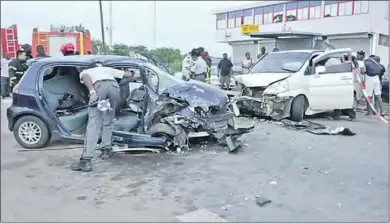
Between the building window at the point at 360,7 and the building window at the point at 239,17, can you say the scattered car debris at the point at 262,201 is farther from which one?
the building window at the point at 239,17

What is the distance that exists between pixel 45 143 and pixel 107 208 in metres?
3.03

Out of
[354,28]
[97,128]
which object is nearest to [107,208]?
[97,128]

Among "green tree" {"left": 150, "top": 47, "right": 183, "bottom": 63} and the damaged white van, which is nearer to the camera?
the damaged white van

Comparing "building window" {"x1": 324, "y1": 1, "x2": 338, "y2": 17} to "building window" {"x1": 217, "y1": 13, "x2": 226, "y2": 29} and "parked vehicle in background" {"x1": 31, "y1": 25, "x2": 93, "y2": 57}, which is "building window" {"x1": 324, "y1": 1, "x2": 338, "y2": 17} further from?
"parked vehicle in background" {"x1": 31, "y1": 25, "x2": 93, "y2": 57}

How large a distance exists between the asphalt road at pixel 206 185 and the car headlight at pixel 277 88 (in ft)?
7.20

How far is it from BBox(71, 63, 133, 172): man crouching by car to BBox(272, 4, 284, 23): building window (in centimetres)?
3571

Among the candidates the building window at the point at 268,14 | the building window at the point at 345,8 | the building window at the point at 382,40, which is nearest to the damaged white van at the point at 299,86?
the building window at the point at 382,40

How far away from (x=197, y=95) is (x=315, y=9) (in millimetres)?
32518

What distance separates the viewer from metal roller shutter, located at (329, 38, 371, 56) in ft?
103

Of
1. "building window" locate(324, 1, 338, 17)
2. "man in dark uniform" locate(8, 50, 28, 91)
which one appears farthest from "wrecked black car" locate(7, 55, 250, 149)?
"building window" locate(324, 1, 338, 17)

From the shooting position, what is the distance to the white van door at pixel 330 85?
9.95 m

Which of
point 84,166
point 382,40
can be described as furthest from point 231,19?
point 84,166

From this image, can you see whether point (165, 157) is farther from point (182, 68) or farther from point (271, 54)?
point (182, 68)

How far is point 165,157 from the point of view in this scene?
649cm
